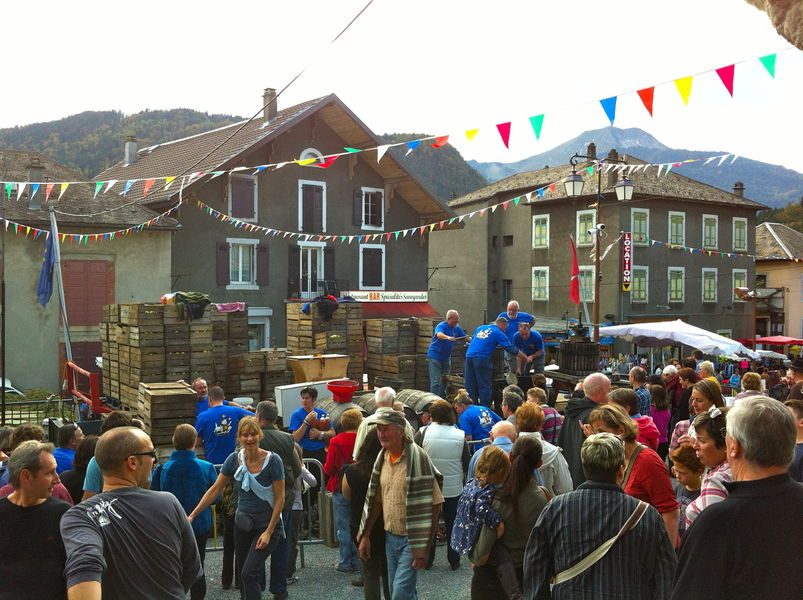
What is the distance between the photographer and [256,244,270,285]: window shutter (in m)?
30.4

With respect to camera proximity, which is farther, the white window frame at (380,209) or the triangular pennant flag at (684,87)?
the white window frame at (380,209)

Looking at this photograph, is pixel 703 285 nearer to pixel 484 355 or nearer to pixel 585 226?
pixel 585 226

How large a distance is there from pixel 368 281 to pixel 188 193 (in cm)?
859

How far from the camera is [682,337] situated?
802 inches

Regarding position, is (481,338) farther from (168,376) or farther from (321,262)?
(321,262)

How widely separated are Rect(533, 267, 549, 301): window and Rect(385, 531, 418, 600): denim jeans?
39105mm

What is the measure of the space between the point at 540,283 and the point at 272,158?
19.7 meters

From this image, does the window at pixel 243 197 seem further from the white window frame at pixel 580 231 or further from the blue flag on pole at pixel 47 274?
the white window frame at pixel 580 231

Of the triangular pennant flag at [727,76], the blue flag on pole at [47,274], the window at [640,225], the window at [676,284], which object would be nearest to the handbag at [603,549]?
the triangular pennant flag at [727,76]

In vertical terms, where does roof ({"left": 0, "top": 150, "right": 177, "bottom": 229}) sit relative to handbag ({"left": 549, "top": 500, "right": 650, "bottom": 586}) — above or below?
above

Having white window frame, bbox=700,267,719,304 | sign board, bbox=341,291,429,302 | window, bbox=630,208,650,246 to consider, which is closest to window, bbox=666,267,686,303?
white window frame, bbox=700,267,719,304

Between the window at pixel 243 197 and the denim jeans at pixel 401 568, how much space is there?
2518 centimetres

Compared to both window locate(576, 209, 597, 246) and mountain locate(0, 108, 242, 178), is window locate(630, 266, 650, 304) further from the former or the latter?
mountain locate(0, 108, 242, 178)

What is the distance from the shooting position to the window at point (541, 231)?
43812 millimetres
